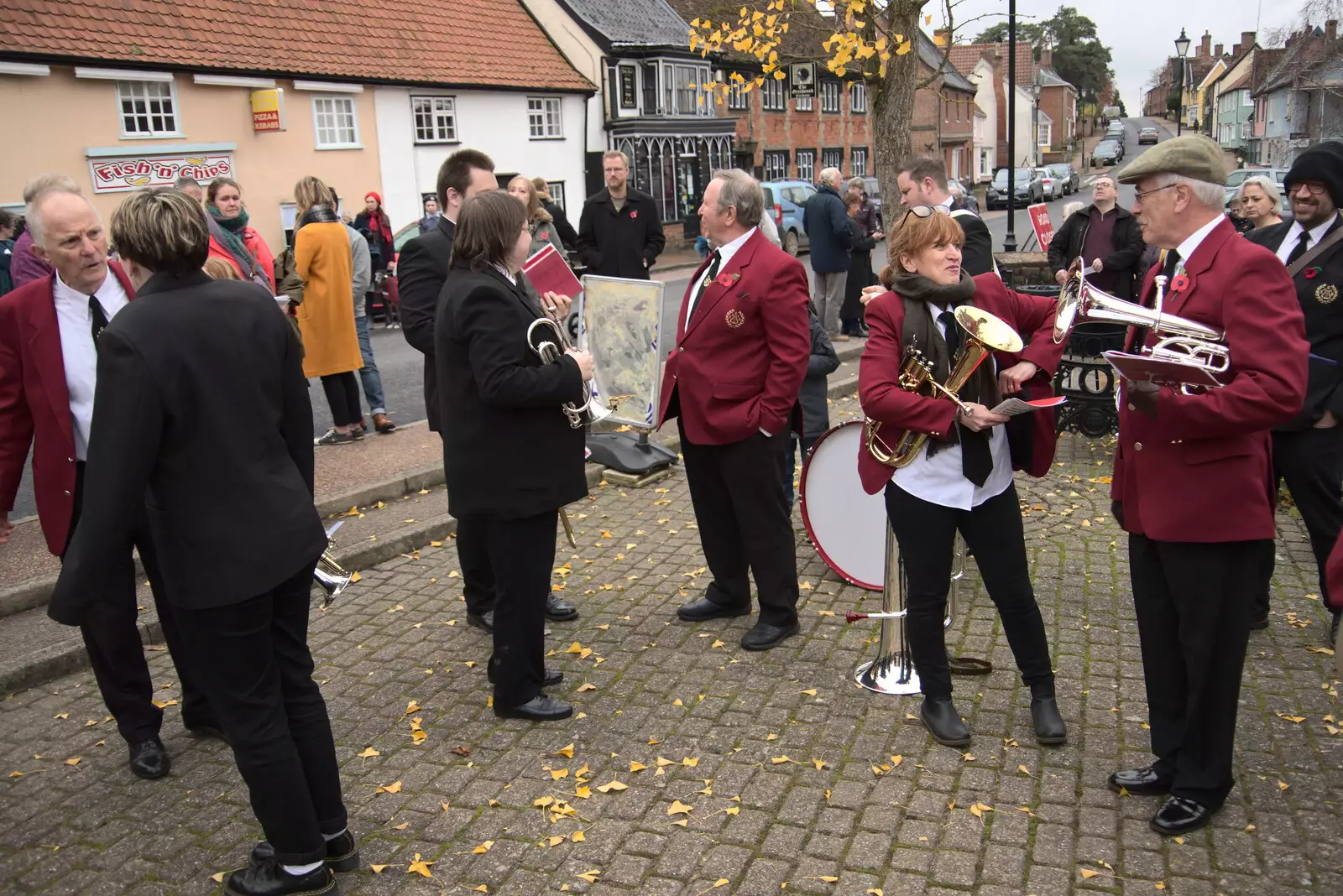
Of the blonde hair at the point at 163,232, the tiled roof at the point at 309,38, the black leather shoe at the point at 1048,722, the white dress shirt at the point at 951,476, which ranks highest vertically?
the tiled roof at the point at 309,38

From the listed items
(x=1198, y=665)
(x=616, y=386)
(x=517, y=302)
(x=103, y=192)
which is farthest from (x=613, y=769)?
(x=103, y=192)

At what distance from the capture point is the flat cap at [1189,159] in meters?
3.38

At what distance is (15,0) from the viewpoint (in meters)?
19.6

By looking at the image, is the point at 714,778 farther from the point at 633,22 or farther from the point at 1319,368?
the point at 633,22

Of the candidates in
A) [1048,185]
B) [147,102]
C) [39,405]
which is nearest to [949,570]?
[39,405]

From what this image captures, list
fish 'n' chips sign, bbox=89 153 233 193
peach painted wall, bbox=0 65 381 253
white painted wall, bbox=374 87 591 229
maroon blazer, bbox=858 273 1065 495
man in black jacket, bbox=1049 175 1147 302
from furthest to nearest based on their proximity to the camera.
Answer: white painted wall, bbox=374 87 591 229 → fish 'n' chips sign, bbox=89 153 233 193 → peach painted wall, bbox=0 65 381 253 → man in black jacket, bbox=1049 175 1147 302 → maroon blazer, bbox=858 273 1065 495

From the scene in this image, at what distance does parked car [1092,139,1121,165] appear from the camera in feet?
210

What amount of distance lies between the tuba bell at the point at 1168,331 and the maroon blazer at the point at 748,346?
5.39 feet

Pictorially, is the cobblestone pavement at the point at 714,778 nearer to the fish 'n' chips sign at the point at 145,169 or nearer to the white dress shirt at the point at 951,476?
the white dress shirt at the point at 951,476

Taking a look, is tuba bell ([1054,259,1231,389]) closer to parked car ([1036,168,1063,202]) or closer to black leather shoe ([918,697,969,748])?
black leather shoe ([918,697,969,748])

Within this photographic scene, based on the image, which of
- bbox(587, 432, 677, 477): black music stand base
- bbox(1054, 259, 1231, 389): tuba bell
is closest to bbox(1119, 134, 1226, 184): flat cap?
bbox(1054, 259, 1231, 389): tuba bell

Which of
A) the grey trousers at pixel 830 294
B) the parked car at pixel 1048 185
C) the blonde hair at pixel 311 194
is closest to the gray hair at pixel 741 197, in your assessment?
the blonde hair at pixel 311 194

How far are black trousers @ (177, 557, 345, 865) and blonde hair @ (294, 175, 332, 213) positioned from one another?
579 cm

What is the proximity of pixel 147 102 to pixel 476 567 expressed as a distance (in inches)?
769
